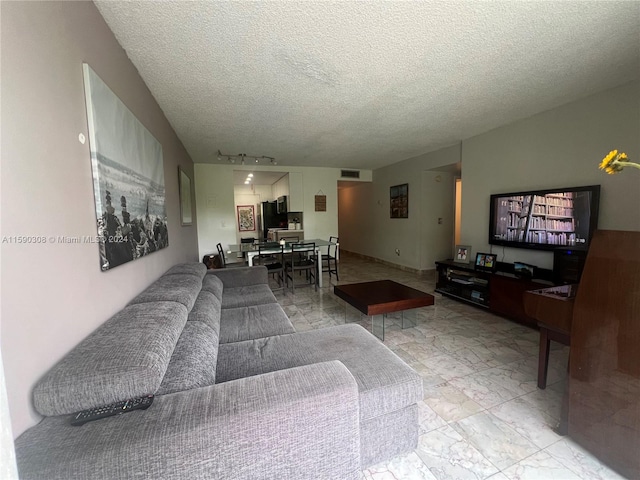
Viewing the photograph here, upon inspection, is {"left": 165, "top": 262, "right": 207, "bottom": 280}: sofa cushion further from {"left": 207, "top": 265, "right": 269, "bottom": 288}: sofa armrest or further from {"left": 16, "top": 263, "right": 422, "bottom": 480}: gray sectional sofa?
{"left": 16, "top": 263, "right": 422, "bottom": 480}: gray sectional sofa

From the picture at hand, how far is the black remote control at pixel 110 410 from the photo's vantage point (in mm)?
761

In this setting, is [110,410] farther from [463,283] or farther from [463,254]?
[463,254]

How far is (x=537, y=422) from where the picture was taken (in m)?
1.49

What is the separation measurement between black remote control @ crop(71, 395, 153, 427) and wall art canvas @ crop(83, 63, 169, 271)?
2.36 ft

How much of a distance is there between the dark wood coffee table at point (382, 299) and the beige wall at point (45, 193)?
196 centimetres

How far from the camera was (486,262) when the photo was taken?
11.4 feet

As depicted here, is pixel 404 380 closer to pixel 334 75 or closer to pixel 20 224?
pixel 20 224

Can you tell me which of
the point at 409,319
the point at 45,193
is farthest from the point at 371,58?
the point at 409,319

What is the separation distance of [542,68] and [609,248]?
5.86ft

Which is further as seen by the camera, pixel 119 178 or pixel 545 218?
pixel 545 218

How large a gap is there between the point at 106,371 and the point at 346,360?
1.04 metres

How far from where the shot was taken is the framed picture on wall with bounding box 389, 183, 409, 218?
5.56 metres

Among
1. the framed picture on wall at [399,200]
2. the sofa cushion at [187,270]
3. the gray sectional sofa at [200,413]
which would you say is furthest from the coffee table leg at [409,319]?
the framed picture on wall at [399,200]

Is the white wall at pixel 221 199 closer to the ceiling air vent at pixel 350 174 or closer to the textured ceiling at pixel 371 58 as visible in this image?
the ceiling air vent at pixel 350 174
